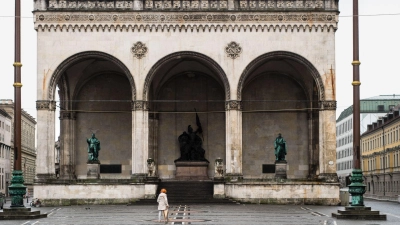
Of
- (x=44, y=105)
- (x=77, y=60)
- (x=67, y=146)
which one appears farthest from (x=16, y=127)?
(x=67, y=146)

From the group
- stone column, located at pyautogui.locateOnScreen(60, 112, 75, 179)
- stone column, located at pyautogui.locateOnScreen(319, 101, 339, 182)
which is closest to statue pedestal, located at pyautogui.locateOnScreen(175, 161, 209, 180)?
stone column, located at pyautogui.locateOnScreen(60, 112, 75, 179)

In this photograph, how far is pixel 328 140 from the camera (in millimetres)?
51812

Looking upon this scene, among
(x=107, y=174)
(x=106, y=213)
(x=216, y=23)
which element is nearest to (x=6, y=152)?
(x=107, y=174)

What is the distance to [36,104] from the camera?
52.2 m

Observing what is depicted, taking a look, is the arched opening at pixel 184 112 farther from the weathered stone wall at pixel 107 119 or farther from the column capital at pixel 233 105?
the column capital at pixel 233 105

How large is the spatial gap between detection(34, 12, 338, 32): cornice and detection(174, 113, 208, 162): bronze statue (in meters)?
8.61

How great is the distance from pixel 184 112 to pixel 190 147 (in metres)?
2.71

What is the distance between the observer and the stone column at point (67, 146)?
57.2 m

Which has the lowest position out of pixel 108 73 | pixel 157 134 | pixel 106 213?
pixel 106 213

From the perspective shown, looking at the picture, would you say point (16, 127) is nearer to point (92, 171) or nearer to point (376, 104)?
point (92, 171)

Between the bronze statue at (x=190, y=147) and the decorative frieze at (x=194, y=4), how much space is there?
9.62 meters

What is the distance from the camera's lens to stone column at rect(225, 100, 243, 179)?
52125 mm

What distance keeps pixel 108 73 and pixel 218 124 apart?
27.3 feet

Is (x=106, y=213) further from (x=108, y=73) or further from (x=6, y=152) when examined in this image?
(x=6, y=152)
